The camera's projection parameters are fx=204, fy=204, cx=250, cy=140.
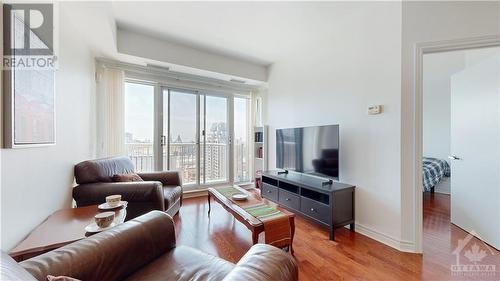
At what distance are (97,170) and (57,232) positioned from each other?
103 centimetres

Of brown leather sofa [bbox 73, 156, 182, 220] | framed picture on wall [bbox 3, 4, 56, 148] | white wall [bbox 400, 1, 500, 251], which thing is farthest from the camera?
brown leather sofa [bbox 73, 156, 182, 220]

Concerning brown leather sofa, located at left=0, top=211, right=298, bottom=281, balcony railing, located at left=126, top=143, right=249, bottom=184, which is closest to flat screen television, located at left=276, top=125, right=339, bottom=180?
balcony railing, located at left=126, top=143, right=249, bottom=184

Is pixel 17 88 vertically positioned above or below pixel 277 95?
below

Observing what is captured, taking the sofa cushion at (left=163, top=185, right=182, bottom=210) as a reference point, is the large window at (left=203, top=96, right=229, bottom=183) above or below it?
above

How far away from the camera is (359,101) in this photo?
94.3 inches

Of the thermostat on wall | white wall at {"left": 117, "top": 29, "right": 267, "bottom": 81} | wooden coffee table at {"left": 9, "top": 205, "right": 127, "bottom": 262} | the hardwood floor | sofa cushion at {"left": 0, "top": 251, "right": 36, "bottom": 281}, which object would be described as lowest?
the hardwood floor

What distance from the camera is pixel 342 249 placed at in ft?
6.66

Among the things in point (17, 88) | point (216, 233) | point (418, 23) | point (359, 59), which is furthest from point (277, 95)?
point (17, 88)

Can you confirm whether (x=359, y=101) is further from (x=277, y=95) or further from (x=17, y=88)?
(x=17, y=88)

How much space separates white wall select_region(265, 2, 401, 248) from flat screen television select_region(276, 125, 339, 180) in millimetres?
227

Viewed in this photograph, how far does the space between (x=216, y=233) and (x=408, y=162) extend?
7.07ft

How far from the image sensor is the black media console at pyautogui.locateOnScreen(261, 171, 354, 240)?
2.23 m

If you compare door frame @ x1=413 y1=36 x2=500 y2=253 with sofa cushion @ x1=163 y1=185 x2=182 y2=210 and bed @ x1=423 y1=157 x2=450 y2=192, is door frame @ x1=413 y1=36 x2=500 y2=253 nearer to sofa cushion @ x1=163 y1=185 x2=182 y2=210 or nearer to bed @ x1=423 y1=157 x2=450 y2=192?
bed @ x1=423 y1=157 x2=450 y2=192

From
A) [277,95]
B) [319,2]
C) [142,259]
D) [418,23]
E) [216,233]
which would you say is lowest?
[216,233]
